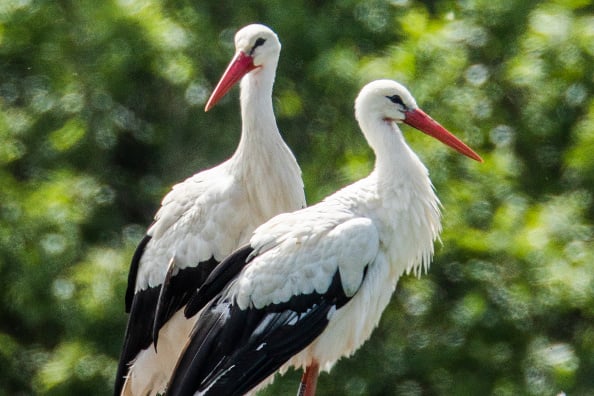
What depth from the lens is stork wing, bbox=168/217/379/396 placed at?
7.46m

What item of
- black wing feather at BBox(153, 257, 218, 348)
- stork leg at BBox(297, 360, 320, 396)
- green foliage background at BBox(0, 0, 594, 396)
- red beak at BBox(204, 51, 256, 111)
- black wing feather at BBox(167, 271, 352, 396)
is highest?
red beak at BBox(204, 51, 256, 111)

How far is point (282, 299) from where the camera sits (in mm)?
7531

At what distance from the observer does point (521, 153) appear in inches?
455

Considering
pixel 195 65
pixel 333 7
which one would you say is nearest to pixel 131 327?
pixel 195 65

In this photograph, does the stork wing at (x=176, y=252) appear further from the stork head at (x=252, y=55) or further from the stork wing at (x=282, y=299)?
the stork wing at (x=282, y=299)

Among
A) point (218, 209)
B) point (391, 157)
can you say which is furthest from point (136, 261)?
point (391, 157)

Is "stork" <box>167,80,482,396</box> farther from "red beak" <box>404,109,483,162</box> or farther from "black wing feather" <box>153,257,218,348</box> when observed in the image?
"black wing feather" <box>153,257,218,348</box>

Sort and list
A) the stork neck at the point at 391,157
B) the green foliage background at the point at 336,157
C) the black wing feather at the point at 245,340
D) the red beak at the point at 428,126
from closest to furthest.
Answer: the black wing feather at the point at 245,340
the stork neck at the point at 391,157
the red beak at the point at 428,126
the green foliage background at the point at 336,157

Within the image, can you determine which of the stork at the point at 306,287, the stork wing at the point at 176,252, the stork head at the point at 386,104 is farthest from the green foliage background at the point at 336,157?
the stork at the point at 306,287

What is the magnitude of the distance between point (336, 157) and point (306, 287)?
3.84 metres

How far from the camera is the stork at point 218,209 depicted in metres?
8.23

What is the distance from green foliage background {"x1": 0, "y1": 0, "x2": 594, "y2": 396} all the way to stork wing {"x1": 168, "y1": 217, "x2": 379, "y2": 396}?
9.77 ft

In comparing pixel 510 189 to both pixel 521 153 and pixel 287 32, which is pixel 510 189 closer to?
pixel 521 153

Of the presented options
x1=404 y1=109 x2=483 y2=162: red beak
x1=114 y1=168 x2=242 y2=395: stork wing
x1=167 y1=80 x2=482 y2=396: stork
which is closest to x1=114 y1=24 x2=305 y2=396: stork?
x1=114 y1=168 x2=242 y2=395: stork wing
